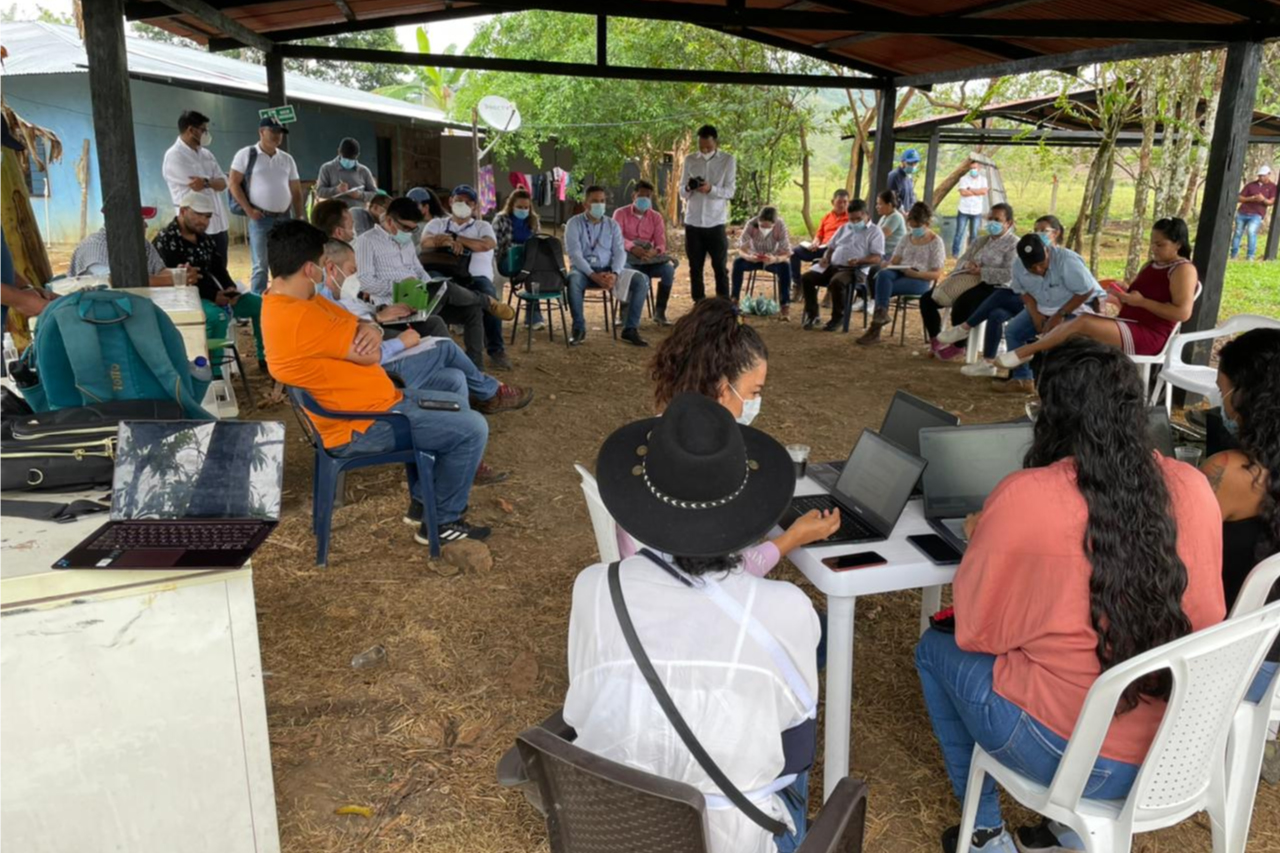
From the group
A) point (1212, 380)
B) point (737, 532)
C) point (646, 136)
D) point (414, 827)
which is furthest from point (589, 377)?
point (646, 136)

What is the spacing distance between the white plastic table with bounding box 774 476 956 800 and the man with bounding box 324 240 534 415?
2542 mm

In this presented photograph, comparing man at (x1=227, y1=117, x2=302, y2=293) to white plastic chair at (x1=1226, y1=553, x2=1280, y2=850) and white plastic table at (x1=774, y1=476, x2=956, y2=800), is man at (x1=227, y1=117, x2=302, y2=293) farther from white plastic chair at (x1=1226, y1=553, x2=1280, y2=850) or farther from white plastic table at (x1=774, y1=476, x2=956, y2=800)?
white plastic chair at (x1=1226, y1=553, x2=1280, y2=850)

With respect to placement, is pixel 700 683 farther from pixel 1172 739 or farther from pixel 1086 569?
pixel 1172 739

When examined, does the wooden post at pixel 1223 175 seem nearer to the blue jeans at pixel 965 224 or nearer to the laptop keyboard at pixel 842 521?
the laptop keyboard at pixel 842 521

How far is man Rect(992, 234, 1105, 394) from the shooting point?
5977mm

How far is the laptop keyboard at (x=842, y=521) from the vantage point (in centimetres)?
220

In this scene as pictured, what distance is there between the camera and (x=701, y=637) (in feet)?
4.63

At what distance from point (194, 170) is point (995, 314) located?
6.09 metres

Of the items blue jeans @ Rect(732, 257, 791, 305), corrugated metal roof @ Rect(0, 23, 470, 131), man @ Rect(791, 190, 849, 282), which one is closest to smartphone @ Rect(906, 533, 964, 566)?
blue jeans @ Rect(732, 257, 791, 305)

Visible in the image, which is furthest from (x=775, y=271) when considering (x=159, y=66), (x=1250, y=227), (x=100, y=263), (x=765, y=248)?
(x=1250, y=227)

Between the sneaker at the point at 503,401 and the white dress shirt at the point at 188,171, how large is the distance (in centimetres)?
248

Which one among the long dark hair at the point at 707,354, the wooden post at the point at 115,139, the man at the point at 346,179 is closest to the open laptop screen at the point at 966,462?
the long dark hair at the point at 707,354

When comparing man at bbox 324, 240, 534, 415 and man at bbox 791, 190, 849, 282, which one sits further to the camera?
man at bbox 791, 190, 849, 282

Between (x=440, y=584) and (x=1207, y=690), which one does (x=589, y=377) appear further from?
(x=1207, y=690)
